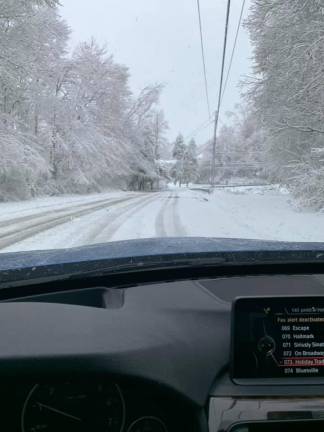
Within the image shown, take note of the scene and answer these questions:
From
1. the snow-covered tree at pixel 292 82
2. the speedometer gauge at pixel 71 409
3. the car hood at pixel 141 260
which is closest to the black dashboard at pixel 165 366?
the speedometer gauge at pixel 71 409

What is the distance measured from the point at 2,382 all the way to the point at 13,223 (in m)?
13.2

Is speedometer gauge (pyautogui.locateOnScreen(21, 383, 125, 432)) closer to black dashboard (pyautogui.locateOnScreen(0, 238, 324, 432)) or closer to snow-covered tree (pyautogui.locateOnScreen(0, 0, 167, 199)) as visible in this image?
black dashboard (pyautogui.locateOnScreen(0, 238, 324, 432))

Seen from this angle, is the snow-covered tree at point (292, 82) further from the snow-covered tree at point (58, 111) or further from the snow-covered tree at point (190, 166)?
the snow-covered tree at point (190, 166)

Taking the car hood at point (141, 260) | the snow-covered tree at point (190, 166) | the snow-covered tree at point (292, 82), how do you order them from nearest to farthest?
the car hood at point (141, 260) → the snow-covered tree at point (292, 82) → the snow-covered tree at point (190, 166)

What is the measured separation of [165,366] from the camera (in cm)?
156

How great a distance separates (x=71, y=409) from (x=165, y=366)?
0.30m

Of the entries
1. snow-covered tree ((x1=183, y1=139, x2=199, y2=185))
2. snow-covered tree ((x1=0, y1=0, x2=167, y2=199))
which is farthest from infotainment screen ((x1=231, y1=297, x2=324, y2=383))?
snow-covered tree ((x1=183, y1=139, x2=199, y2=185))

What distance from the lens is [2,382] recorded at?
146 cm

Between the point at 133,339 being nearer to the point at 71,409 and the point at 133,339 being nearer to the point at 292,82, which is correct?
the point at 71,409

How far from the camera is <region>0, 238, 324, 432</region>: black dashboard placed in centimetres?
148

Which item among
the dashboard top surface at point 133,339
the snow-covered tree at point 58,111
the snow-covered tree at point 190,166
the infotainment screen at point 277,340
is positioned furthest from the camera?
the snow-covered tree at point 190,166

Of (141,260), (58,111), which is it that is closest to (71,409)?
(141,260)

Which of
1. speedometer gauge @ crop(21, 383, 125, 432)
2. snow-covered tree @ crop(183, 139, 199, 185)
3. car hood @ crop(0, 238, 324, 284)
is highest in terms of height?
snow-covered tree @ crop(183, 139, 199, 185)

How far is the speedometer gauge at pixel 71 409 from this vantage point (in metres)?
1.52
